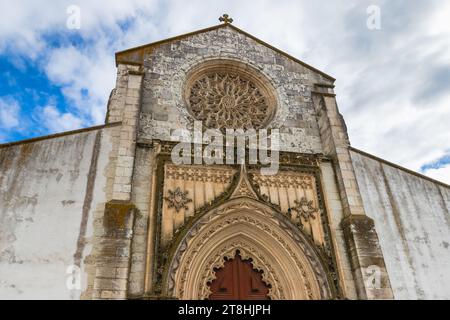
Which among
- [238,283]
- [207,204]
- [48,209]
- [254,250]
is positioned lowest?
[238,283]

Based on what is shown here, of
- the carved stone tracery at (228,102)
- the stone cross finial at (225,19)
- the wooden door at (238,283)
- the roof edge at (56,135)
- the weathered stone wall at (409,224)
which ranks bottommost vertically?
the wooden door at (238,283)

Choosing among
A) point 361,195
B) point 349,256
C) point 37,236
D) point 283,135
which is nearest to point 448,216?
point 361,195

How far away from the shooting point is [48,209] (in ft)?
23.8

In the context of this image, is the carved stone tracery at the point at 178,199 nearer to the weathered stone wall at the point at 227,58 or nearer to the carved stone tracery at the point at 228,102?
the weathered stone wall at the point at 227,58

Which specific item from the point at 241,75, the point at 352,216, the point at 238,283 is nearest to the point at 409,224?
the point at 352,216

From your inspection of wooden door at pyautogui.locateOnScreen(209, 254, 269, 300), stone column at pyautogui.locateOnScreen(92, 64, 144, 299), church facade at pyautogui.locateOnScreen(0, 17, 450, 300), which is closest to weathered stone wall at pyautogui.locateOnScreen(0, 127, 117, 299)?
church facade at pyautogui.locateOnScreen(0, 17, 450, 300)

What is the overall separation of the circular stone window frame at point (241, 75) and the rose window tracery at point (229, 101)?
30 mm

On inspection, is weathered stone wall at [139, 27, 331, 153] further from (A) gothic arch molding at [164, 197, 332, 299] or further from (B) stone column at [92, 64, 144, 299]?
(A) gothic arch molding at [164, 197, 332, 299]

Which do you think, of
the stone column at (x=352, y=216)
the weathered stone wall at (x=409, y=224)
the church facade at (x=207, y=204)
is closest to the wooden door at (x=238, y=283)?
the church facade at (x=207, y=204)

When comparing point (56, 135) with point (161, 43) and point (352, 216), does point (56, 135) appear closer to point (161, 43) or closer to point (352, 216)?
point (161, 43)

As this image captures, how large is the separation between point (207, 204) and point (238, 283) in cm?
185

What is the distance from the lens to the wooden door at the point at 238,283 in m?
7.84

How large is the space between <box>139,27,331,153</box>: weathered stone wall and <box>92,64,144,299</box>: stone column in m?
0.50

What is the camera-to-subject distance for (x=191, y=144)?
8.97m
